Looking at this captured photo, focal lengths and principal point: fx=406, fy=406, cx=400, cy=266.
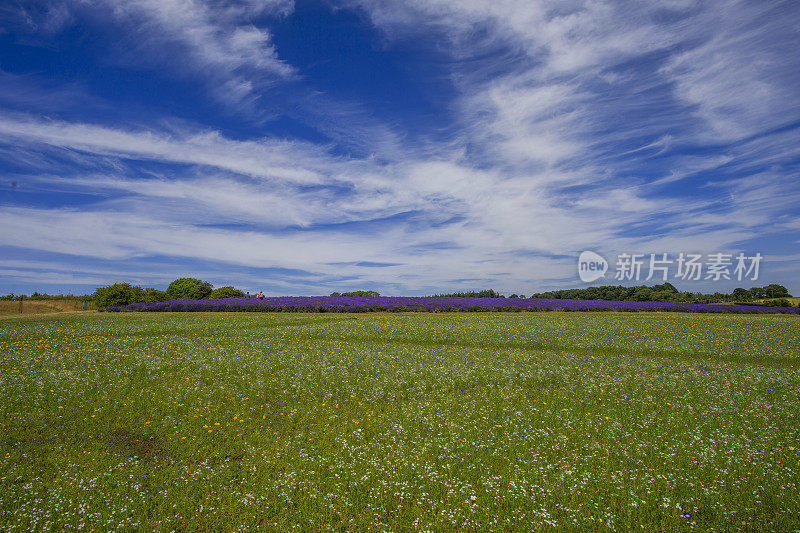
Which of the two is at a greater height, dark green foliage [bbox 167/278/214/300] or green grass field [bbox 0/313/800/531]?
dark green foliage [bbox 167/278/214/300]

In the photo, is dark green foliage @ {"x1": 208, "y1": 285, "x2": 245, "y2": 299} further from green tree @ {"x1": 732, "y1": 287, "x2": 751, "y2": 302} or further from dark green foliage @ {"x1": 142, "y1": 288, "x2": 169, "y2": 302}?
green tree @ {"x1": 732, "y1": 287, "x2": 751, "y2": 302}

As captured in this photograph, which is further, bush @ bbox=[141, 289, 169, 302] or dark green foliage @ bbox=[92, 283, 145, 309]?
bush @ bbox=[141, 289, 169, 302]

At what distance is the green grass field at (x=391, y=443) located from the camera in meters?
6.79

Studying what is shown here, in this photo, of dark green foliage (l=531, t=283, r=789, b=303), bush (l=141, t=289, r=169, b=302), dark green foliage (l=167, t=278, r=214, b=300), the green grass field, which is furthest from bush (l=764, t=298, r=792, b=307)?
bush (l=141, t=289, r=169, b=302)

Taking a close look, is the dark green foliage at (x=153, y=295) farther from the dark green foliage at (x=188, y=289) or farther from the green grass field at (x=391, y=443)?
the green grass field at (x=391, y=443)

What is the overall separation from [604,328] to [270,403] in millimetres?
26025

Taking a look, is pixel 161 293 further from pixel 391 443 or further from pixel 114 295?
pixel 391 443

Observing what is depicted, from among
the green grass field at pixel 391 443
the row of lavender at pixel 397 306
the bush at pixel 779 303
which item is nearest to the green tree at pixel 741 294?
the bush at pixel 779 303

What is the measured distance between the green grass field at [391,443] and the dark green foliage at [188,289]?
55.0m

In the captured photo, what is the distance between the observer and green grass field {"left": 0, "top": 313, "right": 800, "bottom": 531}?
6793 millimetres

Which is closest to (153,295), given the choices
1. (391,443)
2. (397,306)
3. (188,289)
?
(188,289)

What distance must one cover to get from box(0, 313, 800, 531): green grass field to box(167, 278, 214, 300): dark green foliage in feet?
180

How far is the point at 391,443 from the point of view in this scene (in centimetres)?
908

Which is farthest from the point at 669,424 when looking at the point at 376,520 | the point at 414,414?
the point at 376,520
